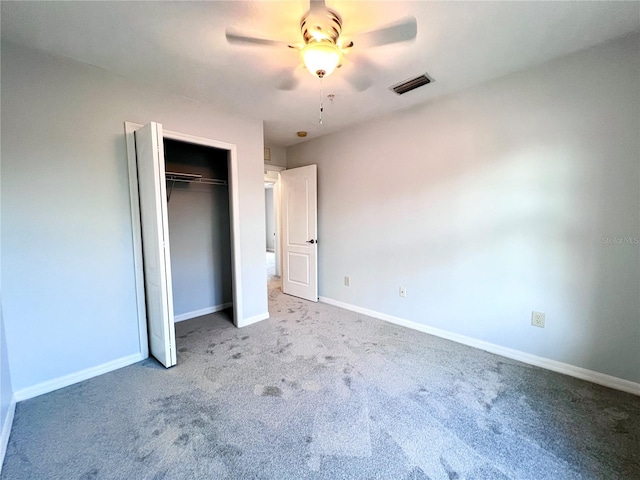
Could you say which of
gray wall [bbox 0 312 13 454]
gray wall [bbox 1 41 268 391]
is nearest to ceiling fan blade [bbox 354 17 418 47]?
gray wall [bbox 1 41 268 391]

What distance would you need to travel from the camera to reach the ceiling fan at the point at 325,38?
60.6 inches

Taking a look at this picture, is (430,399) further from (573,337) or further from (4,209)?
(4,209)

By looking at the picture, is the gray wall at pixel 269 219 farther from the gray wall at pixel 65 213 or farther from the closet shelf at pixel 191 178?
the gray wall at pixel 65 213

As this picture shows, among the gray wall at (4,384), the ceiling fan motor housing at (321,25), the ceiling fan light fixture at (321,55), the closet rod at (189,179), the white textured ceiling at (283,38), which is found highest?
the white textured ceiling at (283,38)

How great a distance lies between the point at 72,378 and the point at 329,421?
2.10 meters

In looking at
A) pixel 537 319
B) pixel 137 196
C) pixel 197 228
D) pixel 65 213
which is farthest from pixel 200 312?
pixel 537 319

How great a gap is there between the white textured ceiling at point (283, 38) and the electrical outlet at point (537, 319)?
2.13 metres

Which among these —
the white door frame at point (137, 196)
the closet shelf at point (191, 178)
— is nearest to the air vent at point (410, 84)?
the white door frame at point (137, 196)

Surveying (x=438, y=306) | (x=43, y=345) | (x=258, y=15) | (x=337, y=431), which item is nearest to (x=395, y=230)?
(x=438, y=306)

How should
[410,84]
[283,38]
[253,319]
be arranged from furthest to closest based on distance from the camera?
[253,319] → [410,84] → [283,38]

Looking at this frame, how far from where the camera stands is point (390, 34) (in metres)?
1.78

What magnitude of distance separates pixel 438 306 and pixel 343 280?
4.49 feet

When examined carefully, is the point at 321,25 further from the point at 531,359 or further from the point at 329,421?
the point at 531,359

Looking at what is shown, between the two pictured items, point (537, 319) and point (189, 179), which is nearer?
point (537, 319)
